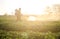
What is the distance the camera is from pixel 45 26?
92.2 inches

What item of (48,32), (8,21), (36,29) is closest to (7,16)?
(8,21)

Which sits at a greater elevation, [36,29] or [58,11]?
[58,11]

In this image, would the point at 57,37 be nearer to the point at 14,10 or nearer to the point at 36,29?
the point at 36,29

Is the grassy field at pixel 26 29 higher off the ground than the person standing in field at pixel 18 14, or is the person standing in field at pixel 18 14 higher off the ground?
the person standing in field at pixel 18 14

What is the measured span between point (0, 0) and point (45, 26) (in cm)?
73

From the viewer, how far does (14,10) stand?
2.35 m

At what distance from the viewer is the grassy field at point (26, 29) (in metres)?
2.31

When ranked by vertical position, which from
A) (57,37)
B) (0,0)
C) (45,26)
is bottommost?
(57,37)

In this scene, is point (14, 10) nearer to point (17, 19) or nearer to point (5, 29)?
point (17, 19)

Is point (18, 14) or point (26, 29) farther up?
point (18, 14)

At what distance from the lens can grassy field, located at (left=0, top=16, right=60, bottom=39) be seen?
7.59 feet

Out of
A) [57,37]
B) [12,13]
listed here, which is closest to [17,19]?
[12,13]

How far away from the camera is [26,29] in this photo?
7.64 ft

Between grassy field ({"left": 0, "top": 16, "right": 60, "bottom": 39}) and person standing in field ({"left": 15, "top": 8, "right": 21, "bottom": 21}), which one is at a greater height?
person standing in field ({"left": 15, "top": 8, "right": 21, "bottom": 21})
